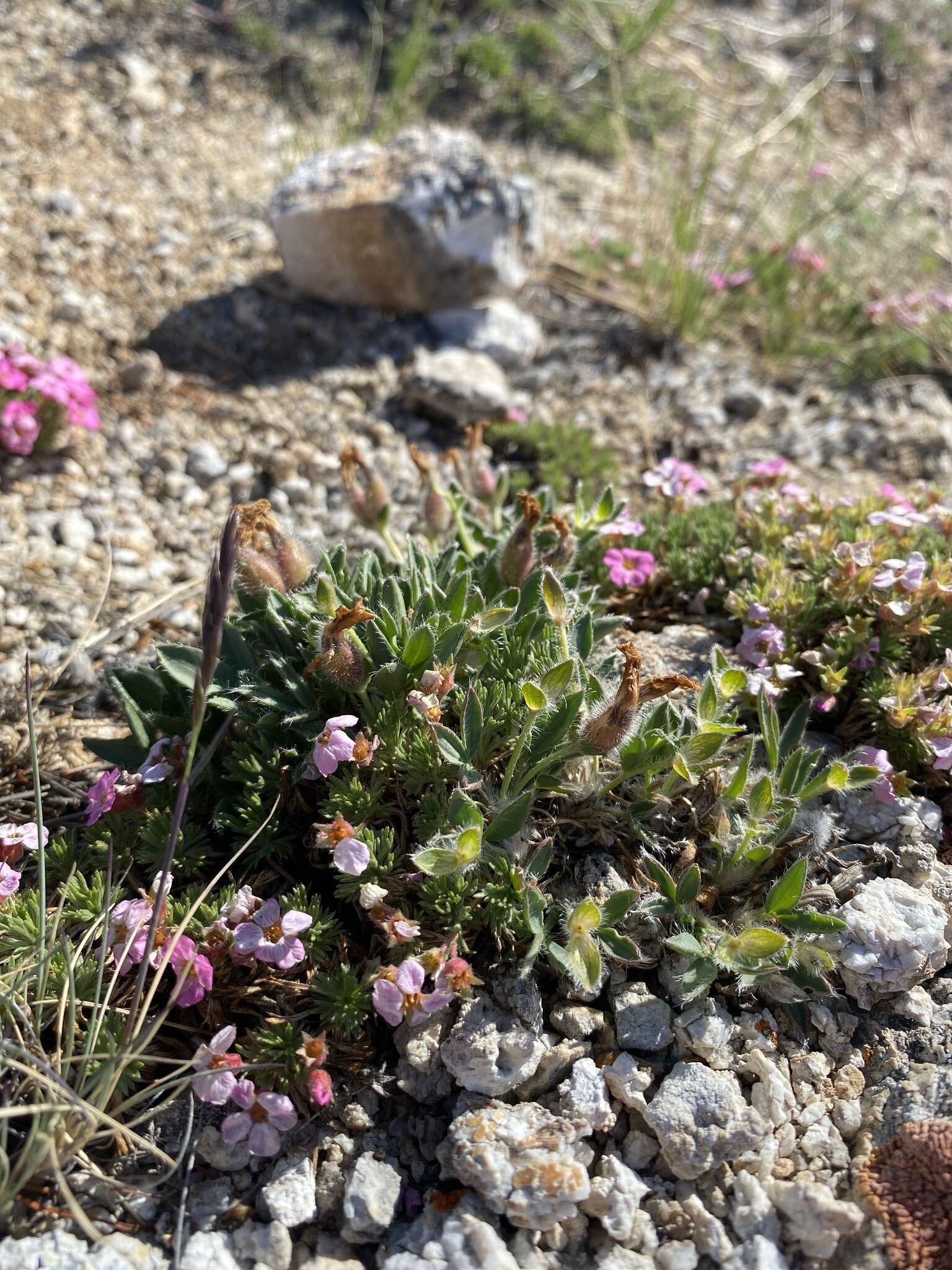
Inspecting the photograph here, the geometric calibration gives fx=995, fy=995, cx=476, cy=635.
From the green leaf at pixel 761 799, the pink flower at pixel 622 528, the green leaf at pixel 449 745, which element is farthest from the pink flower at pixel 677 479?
the green leaf at pixel 449 745

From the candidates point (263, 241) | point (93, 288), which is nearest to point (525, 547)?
point (93, 288)

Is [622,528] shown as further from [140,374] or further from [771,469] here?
[140,374]

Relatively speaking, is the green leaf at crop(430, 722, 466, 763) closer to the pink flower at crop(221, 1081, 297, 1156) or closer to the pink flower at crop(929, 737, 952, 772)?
the pink flower at crop(221, 1081, 297, 1156)

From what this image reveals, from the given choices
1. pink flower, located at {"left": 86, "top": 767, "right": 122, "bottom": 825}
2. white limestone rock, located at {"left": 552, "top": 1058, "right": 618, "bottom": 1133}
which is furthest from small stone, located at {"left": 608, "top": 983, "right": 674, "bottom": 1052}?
pink flower, located at {"left": 86, "top": 767, "right": 122, "bottom": 825}

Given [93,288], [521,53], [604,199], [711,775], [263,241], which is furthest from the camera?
[521,53]

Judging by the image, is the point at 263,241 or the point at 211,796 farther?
the point at 263,241

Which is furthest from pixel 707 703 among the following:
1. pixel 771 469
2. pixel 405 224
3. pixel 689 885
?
pixel 405 224

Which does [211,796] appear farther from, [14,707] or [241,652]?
[14,707]

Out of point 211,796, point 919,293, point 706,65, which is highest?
point 706,65
